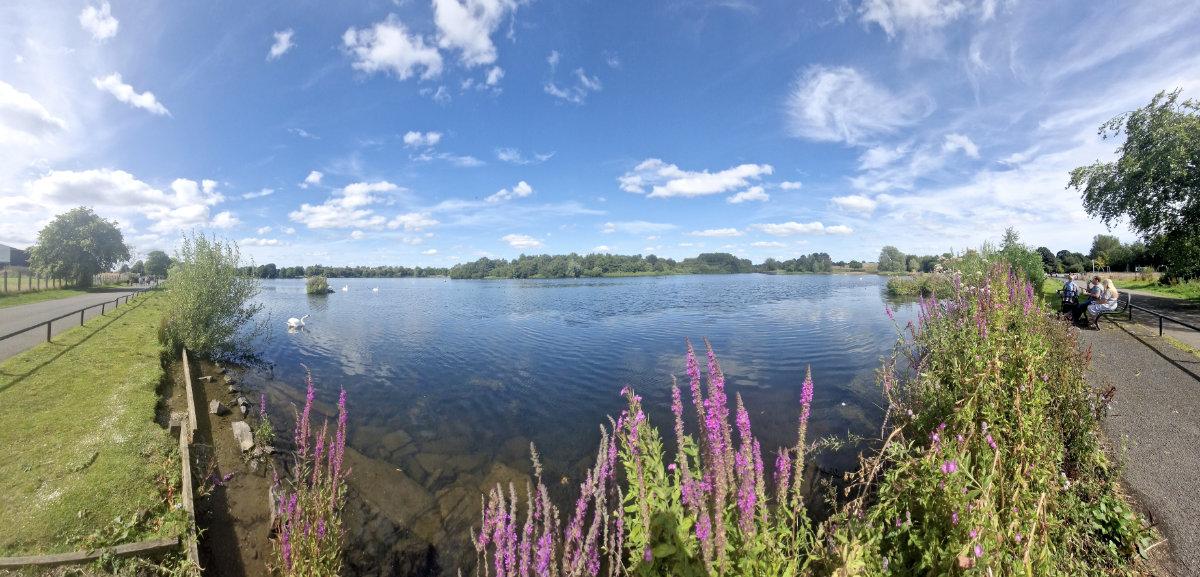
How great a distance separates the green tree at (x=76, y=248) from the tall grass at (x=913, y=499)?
80.4 meters

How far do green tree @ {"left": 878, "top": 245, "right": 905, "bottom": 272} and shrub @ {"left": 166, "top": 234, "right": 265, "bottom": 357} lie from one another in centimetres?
15502

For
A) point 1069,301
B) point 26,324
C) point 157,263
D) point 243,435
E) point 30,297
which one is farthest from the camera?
point 157,263

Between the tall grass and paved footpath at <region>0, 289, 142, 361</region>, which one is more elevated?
the tall grass

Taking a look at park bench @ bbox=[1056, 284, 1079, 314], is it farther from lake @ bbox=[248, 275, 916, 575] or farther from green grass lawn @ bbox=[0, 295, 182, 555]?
green grass lawn @ bbox=[0, 295, 182, 555]

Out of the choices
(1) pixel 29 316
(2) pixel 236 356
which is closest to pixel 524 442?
(2) pixel 236 356

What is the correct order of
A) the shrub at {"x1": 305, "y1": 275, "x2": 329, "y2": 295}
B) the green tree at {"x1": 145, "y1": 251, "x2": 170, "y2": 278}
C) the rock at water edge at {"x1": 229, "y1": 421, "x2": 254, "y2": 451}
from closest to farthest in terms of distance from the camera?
the rock at water edge at {"x1": 229, "y1": 421, "x2": 254, "y2": 451} → the shrub at {"x1": 305, "y1": 275, "x2": 329, "y2": 295} → the green tree at {"x1": 145, "y1": 251, "x2": 170, "y2": 278}

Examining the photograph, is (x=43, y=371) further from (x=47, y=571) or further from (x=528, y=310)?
(x=528, y=310)

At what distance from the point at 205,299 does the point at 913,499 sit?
27.4 m

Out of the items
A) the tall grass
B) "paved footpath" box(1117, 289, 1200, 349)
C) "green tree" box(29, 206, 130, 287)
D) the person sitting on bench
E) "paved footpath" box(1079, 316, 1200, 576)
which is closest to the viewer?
the tall grass

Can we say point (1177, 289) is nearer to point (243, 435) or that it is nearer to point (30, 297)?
point (243, 435)

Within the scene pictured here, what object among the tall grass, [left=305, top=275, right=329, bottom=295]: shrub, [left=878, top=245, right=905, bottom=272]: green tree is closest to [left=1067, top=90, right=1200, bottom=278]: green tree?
the tall grass

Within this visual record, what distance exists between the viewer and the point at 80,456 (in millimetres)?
8383

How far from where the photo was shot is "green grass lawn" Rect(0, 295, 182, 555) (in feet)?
21.3

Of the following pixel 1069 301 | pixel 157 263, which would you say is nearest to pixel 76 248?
pixel 157 263
